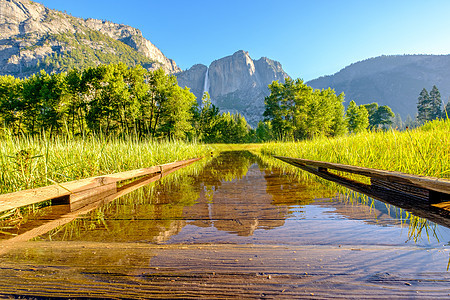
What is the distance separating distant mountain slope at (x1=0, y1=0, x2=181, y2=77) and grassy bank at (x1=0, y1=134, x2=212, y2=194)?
536ft

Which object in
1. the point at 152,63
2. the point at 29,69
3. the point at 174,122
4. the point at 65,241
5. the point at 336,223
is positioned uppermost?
the point at 152,63

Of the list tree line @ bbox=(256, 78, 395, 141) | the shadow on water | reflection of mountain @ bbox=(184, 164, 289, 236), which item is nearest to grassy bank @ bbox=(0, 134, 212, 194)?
the shadow on water

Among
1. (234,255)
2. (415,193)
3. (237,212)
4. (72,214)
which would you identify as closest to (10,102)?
(72,214)

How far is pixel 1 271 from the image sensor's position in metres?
1.17

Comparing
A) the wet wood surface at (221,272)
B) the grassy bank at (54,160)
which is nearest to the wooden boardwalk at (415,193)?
the wet wood surface at (221,272)

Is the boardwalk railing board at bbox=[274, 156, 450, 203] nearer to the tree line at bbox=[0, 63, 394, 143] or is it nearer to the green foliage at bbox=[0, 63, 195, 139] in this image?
the tree line at bbox=[0, 63, 394, 143]

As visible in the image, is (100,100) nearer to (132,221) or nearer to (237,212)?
(132,221)

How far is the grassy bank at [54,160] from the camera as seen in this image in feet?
8.25

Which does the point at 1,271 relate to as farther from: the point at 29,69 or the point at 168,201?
the point at 29,69

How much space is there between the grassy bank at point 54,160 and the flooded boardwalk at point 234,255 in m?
0.72

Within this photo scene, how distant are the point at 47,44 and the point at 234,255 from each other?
8295 inches

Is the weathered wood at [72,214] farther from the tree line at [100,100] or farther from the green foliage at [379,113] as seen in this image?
the green foliage at [379,113]

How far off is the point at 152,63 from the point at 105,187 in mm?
197757

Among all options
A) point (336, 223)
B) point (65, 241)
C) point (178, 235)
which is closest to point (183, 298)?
point (178, 235)
